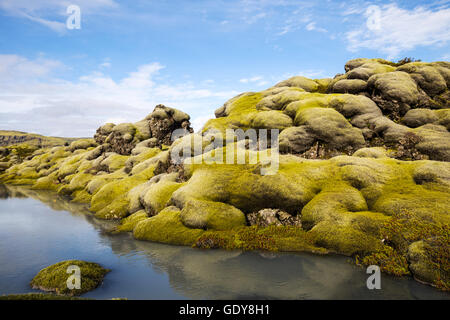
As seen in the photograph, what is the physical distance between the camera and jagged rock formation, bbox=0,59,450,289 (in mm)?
22141

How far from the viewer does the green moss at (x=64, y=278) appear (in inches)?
755

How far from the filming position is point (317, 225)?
25688mm

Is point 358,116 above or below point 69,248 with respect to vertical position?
above

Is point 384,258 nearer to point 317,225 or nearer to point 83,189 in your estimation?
point 317,225

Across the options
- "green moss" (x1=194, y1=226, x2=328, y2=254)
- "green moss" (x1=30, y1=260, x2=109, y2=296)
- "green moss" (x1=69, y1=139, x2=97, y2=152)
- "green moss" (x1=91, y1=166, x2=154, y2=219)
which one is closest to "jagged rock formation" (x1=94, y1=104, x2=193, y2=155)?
"green moss" (x1=91, y1=166, x2=154, y2=219)

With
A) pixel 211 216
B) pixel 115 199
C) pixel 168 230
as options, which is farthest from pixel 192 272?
pixel 115 199

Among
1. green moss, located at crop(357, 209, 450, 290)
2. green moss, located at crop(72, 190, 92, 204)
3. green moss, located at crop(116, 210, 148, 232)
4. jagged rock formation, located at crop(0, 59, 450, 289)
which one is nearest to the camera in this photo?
green moss, located at crop(357, 209, 450, 290)

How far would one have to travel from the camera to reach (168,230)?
30.4 m

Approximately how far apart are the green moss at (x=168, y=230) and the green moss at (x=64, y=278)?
26.5 ft

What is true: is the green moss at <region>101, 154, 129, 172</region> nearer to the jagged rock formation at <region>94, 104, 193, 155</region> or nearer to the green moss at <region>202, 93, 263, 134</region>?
the jagged rock formation at <region>94, 104, 193, 155</region>

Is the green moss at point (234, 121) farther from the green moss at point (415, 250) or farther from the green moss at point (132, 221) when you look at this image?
the green moss at point (415, 250)

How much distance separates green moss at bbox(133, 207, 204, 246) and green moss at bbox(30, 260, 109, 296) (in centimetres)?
809
